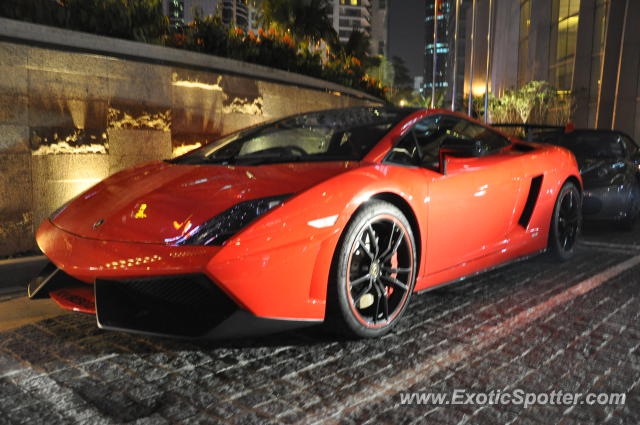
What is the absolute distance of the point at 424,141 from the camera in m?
3.58

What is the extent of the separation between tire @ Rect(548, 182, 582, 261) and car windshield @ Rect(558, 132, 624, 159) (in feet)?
7.31

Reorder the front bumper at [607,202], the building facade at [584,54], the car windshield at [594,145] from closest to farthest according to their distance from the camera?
the front bumper at [607,202] → the car windshield at [594,145] → the building facade at [584,54]

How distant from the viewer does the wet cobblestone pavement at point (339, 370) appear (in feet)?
7.07

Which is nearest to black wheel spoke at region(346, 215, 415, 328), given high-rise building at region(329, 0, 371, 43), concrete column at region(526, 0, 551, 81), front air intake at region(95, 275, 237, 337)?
front air intake at region(95, 275, 237, 337)

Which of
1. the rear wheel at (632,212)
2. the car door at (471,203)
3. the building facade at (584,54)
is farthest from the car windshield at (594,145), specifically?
the building facade at (584,54)

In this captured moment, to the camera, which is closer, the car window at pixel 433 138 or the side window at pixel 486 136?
the car window at pixel 433 138

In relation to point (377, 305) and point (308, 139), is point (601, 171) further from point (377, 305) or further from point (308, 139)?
point (377, 305)

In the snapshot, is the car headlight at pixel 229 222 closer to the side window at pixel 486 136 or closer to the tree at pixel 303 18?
the side window at pixel 486 136

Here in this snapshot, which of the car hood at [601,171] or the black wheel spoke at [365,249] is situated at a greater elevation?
the car hood at [601,171]

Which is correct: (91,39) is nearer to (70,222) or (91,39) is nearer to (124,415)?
(70,222)

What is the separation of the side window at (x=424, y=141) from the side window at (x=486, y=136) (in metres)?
0.14

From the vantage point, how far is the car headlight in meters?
2.45

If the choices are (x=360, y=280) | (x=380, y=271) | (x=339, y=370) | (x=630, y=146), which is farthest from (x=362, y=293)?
(x=630, y=146)

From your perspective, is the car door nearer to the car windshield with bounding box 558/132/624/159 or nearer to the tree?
the car windshield with bounding box 558/132/624/159
